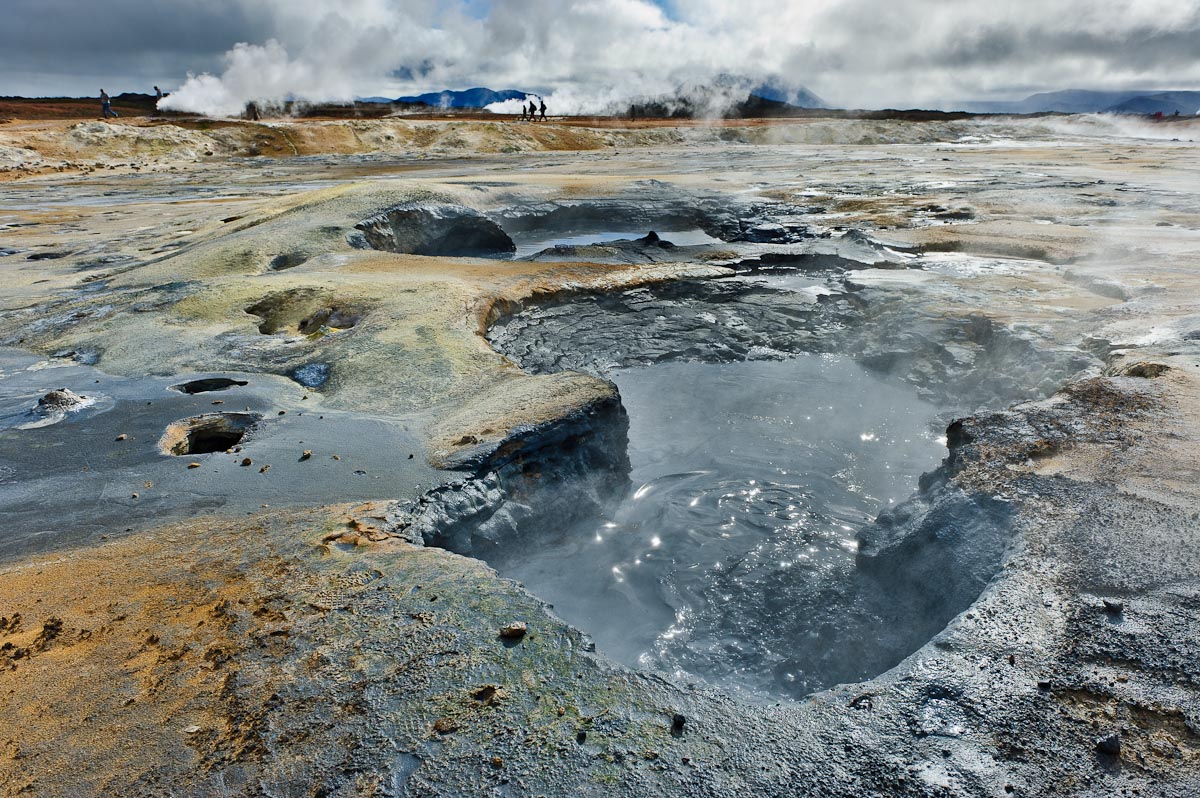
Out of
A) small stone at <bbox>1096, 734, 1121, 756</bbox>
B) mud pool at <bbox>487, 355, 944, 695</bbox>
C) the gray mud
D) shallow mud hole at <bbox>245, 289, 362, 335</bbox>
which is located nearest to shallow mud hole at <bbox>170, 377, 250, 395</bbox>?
the gray mud

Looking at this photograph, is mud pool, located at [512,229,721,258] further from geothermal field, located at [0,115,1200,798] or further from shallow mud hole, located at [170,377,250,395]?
shallow mud hole, located at [170,377,250,395]

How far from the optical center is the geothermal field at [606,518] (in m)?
2.13

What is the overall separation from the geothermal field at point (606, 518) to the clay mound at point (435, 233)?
0.66ft

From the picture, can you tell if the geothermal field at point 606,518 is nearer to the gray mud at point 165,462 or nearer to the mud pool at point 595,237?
the gray mud at point 165,462

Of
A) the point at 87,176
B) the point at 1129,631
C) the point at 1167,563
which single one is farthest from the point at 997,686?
the point at 87,176

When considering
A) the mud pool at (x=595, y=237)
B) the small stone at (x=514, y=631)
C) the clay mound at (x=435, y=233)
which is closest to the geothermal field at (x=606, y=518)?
the small stone at (x=514, y=631)

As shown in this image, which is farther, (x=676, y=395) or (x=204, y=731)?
(x=676, y=395)

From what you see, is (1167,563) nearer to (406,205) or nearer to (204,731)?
(204,731)

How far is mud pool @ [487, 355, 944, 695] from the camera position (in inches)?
145

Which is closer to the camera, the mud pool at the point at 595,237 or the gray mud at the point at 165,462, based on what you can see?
the gray mud at the point at 165,462

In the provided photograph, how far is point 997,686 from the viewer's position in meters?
2.28

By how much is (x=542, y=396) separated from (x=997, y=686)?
2.86 metres

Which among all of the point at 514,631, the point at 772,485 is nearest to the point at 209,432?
the point at 514,631

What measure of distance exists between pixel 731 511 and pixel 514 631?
2.57 metres
